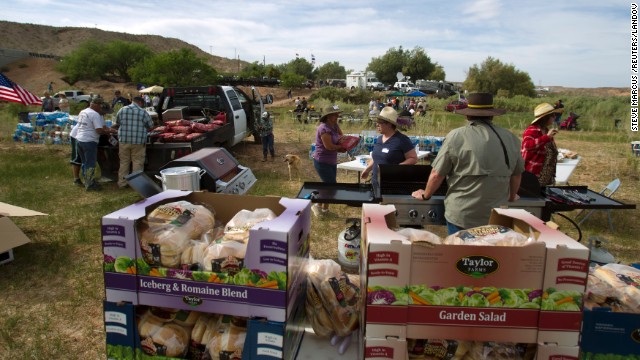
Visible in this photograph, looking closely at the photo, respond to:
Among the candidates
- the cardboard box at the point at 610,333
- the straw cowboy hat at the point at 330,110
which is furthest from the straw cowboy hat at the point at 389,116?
the cardboard box at the point at 610,333

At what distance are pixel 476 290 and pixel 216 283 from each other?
102cm

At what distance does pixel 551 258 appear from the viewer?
1525 mm

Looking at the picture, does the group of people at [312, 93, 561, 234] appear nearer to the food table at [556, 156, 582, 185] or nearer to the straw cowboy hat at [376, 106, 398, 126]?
the straw cowboy hat at [376, 106, 398, 126]

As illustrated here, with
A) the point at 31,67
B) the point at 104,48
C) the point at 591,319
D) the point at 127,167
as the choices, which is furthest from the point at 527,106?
the point at 31,67

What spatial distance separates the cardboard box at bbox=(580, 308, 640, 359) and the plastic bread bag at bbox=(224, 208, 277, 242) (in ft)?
4.91

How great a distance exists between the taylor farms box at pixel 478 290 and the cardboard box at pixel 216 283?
0.50 m

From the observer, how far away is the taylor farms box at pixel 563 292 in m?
1.53

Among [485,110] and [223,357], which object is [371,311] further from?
[485,110]

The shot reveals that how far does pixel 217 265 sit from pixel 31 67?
76603 mm

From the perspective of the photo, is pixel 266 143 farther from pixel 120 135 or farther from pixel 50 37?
pixel 50 37

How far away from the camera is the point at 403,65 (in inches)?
3002

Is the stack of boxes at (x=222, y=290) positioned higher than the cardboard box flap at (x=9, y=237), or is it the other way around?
the stack of boxes at (x=222, y=290)

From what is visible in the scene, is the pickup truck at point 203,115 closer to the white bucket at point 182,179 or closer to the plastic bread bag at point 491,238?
the white bucket at point 182,179

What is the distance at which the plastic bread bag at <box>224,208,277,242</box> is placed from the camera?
179 centimetres
